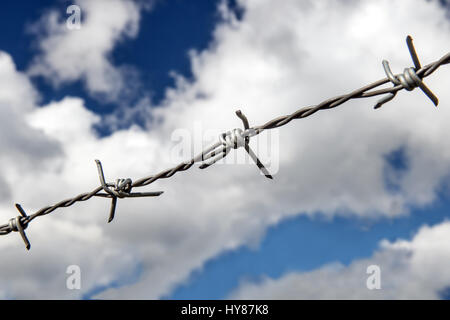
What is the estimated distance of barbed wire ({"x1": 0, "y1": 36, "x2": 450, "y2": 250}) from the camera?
2.48 m

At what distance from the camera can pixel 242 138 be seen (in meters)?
2.94

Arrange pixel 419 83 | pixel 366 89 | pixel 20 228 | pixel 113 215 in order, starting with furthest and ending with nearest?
1. pixel 20 228
2. pixel 113 215
3. pixel 366 89
4. pixel 419 83

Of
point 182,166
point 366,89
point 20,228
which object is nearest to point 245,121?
point 182,166

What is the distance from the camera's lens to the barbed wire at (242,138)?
248 cm
